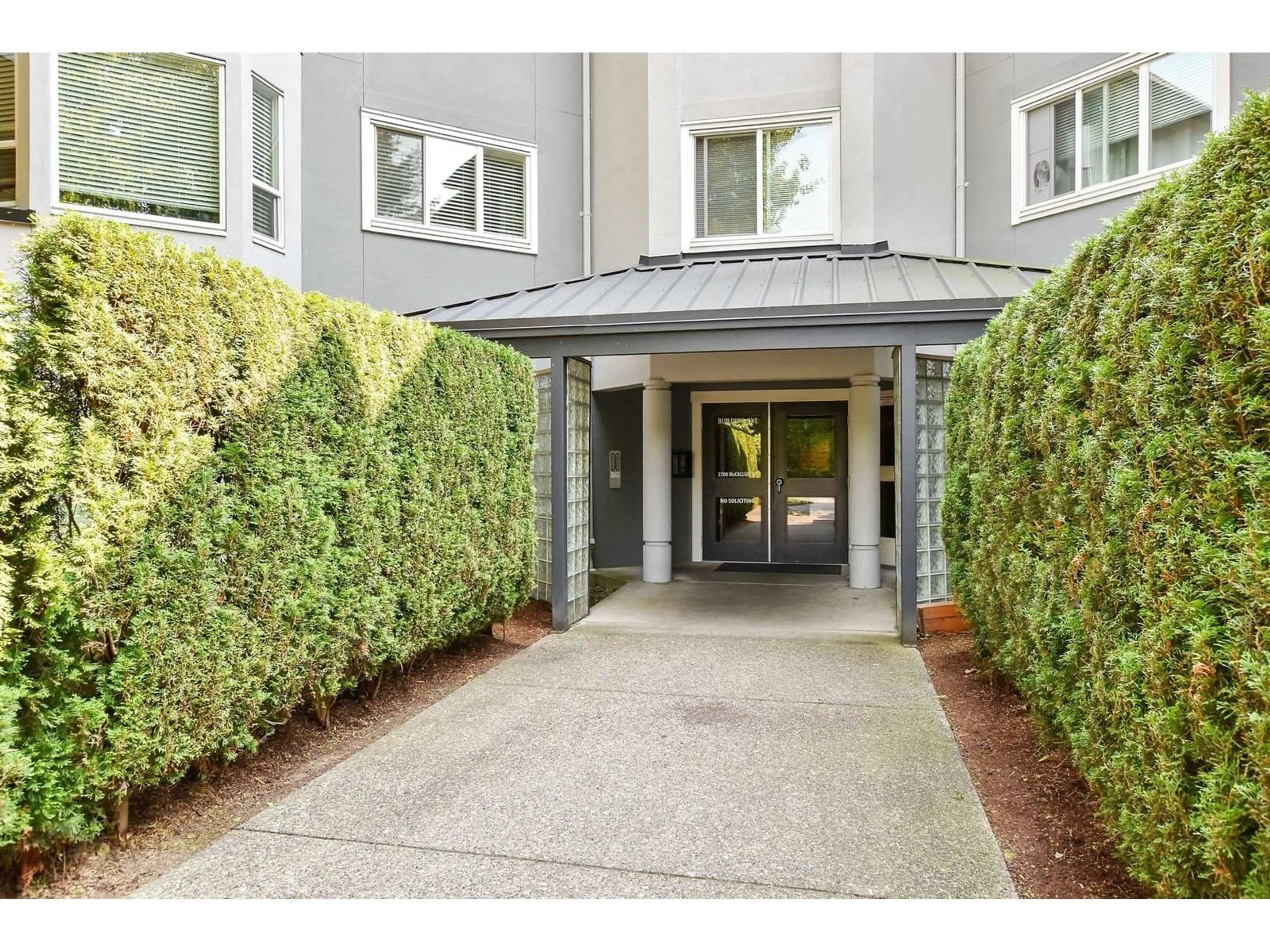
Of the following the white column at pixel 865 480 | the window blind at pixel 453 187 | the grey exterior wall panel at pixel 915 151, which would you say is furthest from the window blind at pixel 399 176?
the white column at pixel 865 480

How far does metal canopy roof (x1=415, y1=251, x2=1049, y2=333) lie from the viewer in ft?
21.8

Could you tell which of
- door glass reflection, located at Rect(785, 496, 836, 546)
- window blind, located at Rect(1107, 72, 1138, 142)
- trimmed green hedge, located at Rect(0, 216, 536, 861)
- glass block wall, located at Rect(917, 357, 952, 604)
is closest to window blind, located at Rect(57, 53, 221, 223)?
trimmed green hedge, located at Rect(0, 216, 536, 861)

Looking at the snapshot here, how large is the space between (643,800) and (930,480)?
16.8 feet

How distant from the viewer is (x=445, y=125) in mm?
10273

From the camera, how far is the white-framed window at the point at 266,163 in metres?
8.38

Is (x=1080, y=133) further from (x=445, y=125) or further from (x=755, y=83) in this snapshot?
(x=445, y=125)

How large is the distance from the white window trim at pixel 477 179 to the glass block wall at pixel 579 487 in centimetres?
352

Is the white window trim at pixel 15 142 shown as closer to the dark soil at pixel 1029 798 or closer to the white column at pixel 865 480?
the dark soil at pixel 1029 798

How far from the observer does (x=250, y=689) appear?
11.8ft

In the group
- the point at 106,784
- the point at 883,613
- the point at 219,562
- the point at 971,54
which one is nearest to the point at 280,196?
the point at 219,562

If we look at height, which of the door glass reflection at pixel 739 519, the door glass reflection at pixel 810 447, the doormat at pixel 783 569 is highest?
the door glass reflection at pixel 810 447

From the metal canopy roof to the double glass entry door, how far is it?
254 cm

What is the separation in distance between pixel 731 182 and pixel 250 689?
892 cm

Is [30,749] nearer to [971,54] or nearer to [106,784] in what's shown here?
[106,784]
